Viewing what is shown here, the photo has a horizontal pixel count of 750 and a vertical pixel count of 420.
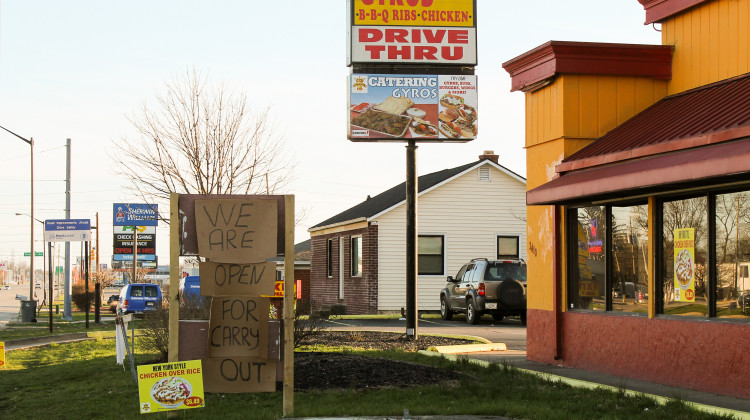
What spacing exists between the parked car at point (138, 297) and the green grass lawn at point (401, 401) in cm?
2168

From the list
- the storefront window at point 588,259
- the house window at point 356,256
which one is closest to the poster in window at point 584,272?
the storefront window at point 588,259

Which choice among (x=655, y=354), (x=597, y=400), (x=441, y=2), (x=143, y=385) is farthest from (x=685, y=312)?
(x=441, y=2)

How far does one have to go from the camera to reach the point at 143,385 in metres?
7.91

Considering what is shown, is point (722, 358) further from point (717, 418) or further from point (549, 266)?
point (549, 266)

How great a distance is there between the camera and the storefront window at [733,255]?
944 centimetres

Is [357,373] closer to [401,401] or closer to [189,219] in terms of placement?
[401,401]

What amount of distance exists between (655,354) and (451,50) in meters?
8.48

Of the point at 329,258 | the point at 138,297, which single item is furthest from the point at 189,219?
the point at 329,258

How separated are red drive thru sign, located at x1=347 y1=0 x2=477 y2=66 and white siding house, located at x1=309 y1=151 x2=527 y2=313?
14.1 metres

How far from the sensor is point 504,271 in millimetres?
22781

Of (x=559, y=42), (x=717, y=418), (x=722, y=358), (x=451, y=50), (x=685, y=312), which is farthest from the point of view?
(x=451, y=50)

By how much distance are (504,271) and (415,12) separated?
27.4 ft

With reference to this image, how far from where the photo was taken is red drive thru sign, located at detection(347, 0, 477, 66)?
16.9 m

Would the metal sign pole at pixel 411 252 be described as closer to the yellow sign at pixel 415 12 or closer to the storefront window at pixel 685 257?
the yellow sign at pixel 415 12
